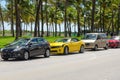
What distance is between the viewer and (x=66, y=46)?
28.9 metres

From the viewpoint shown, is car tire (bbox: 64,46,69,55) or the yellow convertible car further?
car tire (bbox: 64,46,69,55)

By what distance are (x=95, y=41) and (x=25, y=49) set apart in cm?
1328

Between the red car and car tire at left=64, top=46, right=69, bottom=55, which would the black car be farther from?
the red car

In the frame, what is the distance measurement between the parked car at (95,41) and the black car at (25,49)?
30.8ft

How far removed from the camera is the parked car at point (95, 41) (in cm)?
3462

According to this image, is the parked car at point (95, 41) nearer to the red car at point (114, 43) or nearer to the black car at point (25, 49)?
the red car at point (114, 43)

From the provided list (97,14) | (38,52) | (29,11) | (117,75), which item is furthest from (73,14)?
(117,75)

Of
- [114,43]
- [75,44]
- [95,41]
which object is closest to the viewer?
[75,44]

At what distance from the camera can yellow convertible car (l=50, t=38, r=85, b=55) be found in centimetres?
2827

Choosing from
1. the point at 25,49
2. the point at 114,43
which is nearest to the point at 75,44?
the point at 25,49

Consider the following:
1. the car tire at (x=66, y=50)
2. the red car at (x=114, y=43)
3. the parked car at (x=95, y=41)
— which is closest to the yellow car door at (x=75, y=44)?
the car tire at (x=66, y=50)

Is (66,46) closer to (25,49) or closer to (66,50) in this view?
(66,50)

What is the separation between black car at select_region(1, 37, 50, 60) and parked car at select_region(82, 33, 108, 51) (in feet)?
30.8

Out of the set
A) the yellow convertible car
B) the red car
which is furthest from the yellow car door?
the red car
